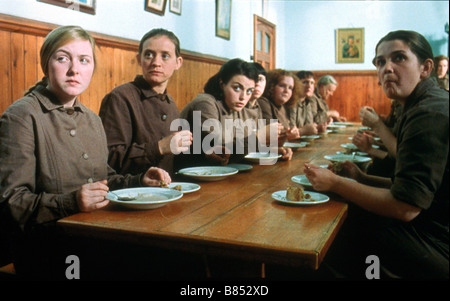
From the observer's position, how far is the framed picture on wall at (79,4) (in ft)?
9.59

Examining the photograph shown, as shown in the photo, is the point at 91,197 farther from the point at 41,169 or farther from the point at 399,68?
the point at 399,68

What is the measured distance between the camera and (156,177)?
1.77 meters

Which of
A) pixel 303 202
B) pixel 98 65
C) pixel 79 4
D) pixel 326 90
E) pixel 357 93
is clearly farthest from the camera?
pixel 357 93

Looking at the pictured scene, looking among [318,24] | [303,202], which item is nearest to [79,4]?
[303,202]

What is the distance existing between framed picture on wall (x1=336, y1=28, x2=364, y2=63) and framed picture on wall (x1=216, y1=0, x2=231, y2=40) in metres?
3.59

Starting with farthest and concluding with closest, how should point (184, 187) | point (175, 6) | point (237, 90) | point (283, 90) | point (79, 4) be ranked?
point (175, 6)
point (283, 90)
point (79, 4)
point (237, 90)
point (184, 187)

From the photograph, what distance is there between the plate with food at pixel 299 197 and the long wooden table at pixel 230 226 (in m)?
0.02

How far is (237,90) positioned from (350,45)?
6532 millimetres

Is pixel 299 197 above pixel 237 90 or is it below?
below

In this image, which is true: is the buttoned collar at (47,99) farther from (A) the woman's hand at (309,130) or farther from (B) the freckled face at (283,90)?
(A) the woman's hand at (309,130)

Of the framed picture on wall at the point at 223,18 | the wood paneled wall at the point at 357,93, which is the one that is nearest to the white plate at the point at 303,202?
the framed picture on wall at the point at 223,18

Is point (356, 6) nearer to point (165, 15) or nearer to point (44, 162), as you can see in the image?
point (165, 15)

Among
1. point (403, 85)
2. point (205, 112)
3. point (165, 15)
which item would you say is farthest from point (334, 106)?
point (403, 85)

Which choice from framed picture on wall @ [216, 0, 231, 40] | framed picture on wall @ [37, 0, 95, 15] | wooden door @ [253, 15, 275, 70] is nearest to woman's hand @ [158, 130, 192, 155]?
framed picture on wall @ [37, 0, 95, 15]
